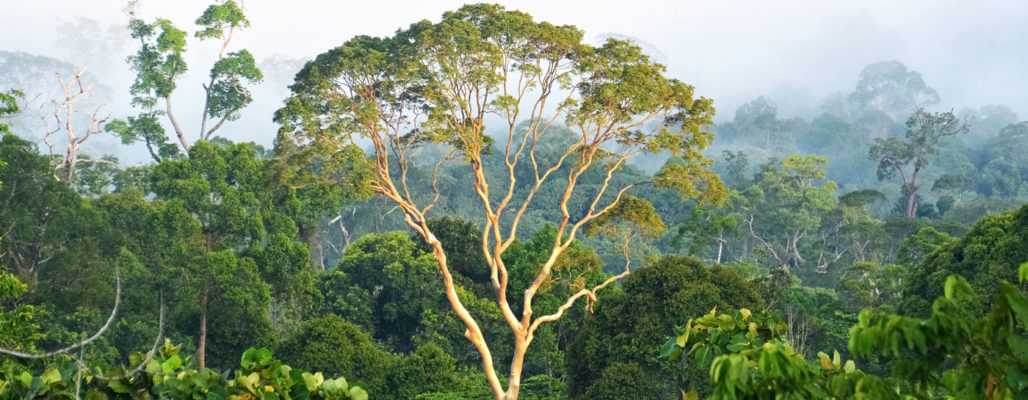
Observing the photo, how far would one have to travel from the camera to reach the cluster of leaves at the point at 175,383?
5.07m

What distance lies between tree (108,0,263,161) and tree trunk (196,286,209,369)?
376 inches

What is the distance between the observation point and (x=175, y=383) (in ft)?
16.7

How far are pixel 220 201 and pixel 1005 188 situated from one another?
1701 inches

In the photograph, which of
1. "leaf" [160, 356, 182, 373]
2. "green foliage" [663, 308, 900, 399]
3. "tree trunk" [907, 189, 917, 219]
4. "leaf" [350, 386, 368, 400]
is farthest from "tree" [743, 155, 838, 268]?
"green foliage" [663, 308, 900, 399]

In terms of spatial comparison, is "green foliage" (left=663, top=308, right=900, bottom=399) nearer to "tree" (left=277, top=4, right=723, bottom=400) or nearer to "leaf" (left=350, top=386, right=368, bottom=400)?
"leaf" (left=350, top=386, right=368, bottom=400)

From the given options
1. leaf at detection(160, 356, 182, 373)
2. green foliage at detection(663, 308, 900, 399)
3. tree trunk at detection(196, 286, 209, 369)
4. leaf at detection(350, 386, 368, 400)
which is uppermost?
tree trunk at detection(196, 286, 209, 369)

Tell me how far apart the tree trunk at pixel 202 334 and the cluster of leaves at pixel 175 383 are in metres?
15.8

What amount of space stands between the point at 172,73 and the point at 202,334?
39.9ft

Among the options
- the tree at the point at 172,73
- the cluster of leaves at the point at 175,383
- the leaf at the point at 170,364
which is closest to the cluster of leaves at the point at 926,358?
the cluster of leaves at the point at 175,383

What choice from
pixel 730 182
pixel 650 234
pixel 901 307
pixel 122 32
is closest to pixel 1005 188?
pixel 730 182

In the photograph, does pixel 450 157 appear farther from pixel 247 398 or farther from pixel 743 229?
pixel 743 229

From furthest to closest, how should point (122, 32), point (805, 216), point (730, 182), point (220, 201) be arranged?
point (122, 32) → point (730, 182) → point (805, 216) → point (220, 201)

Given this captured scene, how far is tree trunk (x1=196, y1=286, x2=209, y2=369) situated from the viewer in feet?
67.9

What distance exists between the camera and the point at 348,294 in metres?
25.2
